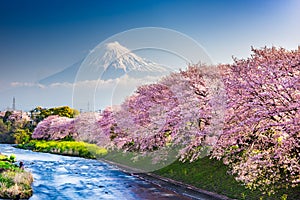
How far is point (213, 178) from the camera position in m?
19.0

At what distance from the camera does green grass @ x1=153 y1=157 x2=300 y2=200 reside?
14935 millimetres

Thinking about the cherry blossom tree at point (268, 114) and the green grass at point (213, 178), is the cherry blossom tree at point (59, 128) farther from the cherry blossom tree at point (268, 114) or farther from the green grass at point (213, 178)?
the cherry blossom tree at point (268, 114)

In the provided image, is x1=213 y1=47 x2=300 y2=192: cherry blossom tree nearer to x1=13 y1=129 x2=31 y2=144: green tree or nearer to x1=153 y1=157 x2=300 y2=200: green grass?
x1=153 y1=157 x2=300 y2=200: green grass

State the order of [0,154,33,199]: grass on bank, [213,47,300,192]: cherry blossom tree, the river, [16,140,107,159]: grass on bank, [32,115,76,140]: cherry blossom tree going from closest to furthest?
[213,47,300,192]: cherry blossom tree
[0,154,33,199]: grass on bank
the river
[16,140,107,159]: grass on bank
[32,115,76,140]: cherry blossom tree

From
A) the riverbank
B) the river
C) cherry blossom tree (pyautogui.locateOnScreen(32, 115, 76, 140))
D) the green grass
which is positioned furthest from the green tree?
the green grass

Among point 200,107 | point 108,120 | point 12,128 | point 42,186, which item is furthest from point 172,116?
point 12,128

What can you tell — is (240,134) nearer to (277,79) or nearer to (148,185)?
(277,79)

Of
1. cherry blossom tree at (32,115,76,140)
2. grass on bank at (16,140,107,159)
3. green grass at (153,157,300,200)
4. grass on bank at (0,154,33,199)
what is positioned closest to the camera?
green grass at (153,157,300,200)

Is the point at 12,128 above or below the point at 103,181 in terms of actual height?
above

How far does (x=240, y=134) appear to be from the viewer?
16109mm

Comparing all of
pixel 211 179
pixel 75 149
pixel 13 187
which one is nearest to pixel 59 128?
pixel 75 149

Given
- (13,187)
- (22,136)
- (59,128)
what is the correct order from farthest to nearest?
(22,136), (59,128), (13,187)

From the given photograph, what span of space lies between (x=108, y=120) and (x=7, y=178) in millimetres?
20413

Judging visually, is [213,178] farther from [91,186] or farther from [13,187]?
[13,187]
